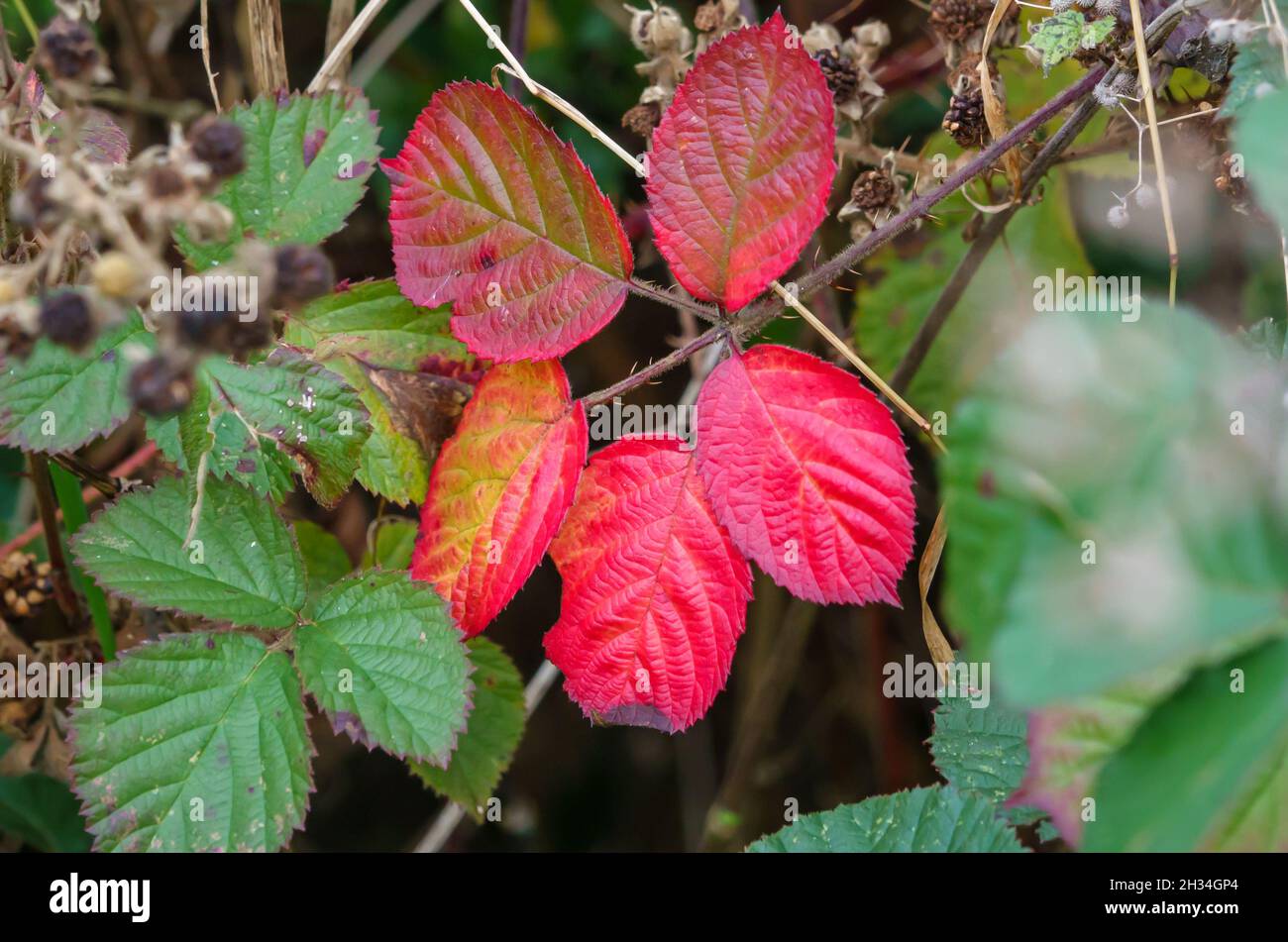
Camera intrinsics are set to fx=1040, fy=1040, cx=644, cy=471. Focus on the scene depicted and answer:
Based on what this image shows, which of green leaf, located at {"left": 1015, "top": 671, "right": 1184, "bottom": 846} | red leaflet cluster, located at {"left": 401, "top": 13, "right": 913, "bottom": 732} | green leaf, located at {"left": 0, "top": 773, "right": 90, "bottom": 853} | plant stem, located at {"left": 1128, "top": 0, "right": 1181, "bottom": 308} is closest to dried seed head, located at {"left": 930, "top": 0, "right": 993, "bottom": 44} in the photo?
plant stem, located at {"left": 1128, "top": 0, "right": 1181, "bottom": 308}

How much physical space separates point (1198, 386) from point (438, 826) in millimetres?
1248

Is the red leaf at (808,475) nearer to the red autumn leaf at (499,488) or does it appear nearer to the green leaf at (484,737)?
the red autumn leaf at (499,488)

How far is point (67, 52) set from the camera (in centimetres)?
73

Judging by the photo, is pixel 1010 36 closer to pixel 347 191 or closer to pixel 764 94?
pixel 764 94

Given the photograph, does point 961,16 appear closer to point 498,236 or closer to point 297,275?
point 498,236

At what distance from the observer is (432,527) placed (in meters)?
1.05

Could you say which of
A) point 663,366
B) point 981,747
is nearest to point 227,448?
point 663,366

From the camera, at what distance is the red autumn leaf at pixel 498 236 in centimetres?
103

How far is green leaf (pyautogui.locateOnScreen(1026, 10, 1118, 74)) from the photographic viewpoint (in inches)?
40.6

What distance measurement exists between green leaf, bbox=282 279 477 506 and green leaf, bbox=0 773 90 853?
Answer: 62 centimetres

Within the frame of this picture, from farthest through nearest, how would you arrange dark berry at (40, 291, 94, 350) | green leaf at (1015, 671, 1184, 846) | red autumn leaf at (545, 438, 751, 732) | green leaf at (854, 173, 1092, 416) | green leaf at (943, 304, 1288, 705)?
green leaf at (854, 173, 1092, 416) → red autumn leaf at (545, 438, 751, 732) → green leaf at (1015, 671, 1184, 846) → dark berry at (40, 291, 94, 350) → green leaf at (943, 304, 1288, 705)

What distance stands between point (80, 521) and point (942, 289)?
1107mm

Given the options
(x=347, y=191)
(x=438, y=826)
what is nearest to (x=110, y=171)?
(x=347, y=191)

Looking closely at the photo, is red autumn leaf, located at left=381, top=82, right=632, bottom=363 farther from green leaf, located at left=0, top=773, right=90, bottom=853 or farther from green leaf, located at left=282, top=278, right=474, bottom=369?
green leaf, located at left=0, top=773, right=90, bottom=853
